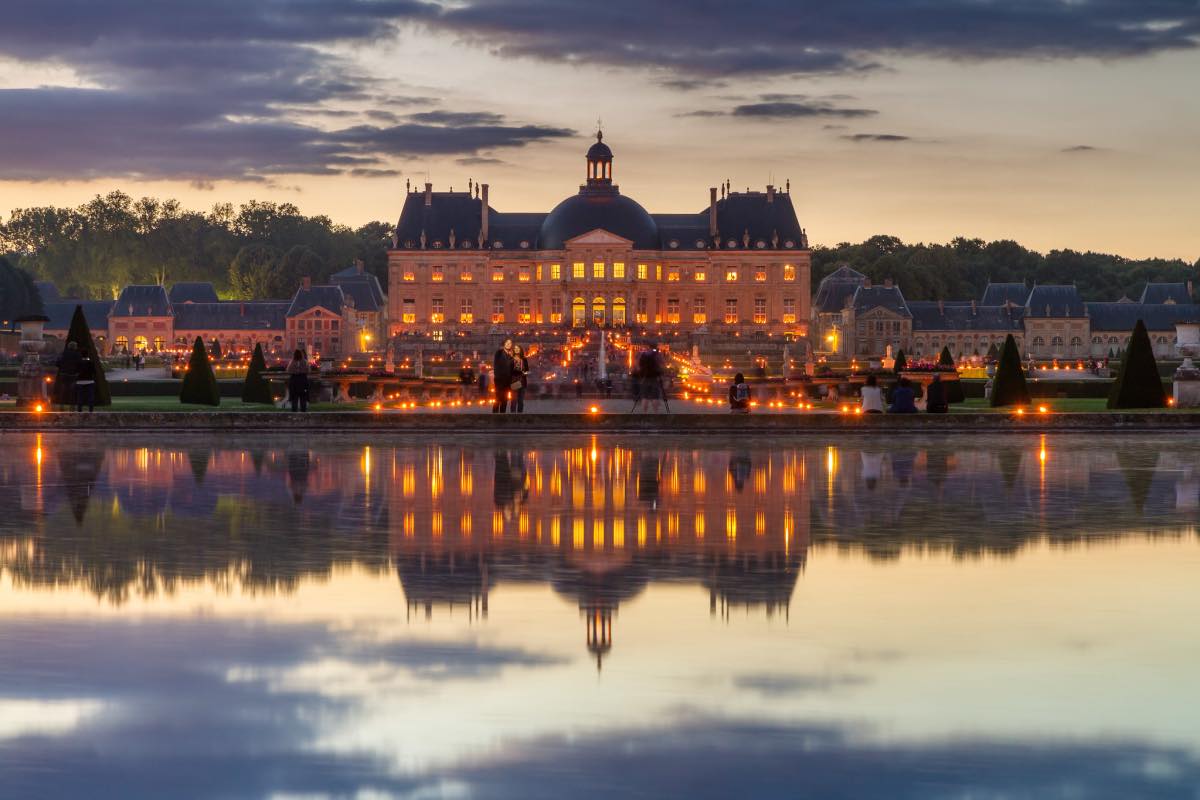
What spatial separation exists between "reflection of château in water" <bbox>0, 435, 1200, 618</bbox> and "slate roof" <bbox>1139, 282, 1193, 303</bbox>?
11056 centimetres

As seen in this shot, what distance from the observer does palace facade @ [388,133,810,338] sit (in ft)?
418

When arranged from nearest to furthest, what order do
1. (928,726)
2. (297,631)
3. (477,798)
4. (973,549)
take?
(477,798), (928,726), (297,631), (973,549)

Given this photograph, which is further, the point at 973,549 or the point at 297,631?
the point at 973,549

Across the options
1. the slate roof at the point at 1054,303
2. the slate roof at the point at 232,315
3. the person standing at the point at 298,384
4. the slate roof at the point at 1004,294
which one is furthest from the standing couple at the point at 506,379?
the slate roof at the point at 1004,294

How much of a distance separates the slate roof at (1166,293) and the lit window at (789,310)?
27.4 meters

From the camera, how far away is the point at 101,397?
3662 cm

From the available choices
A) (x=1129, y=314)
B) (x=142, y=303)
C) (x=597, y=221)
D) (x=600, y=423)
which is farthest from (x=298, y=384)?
(x=1129, y=314)

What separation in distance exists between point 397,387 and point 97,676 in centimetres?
3803

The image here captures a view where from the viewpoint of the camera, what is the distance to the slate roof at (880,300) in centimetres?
12319

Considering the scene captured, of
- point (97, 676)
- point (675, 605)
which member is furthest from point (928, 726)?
point (97, 676)

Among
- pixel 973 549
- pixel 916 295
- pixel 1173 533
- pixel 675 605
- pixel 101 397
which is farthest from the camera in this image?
pixel 916 295

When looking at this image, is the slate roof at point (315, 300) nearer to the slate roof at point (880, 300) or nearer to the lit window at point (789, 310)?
the lit window at point (789, 310)

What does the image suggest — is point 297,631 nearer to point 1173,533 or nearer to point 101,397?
point 1173,533

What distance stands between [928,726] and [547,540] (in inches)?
251
